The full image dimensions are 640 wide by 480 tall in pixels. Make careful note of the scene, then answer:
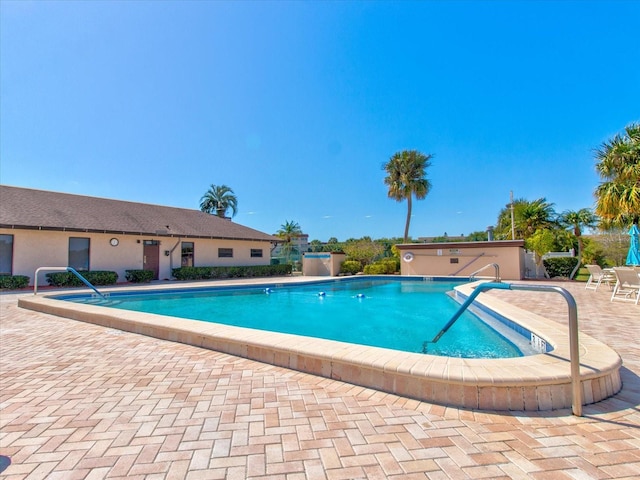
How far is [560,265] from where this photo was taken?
60.1ft

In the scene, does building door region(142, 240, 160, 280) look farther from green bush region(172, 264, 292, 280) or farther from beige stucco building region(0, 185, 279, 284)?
green bush region(172, 264, 292, 280)

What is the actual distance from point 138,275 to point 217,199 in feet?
70.2

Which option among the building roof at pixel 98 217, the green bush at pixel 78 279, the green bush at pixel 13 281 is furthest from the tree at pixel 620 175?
the green bush at pixel 13 281

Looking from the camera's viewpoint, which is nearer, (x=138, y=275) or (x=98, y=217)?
(x=138, y=275)

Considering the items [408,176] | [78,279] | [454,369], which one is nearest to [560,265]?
[408,176]

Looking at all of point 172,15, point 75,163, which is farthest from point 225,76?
point 75,163

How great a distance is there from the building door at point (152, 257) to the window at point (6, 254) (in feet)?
17.1

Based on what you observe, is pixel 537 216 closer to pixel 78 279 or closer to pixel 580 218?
pixel 580 218

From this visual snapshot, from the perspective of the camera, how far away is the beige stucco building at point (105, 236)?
13.7m

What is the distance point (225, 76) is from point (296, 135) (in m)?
5.80

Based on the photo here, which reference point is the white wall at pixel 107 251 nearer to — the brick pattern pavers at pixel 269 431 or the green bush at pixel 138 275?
the green bush at pixel 138 275

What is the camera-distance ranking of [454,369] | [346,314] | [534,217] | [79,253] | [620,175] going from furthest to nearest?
[534,217] < [79,253] < [620,175] < [346,314] < [454,369]

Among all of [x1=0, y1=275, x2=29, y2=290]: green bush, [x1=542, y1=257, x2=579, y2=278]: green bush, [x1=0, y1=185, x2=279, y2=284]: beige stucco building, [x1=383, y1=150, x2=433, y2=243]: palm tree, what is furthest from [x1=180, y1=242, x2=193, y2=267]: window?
[x1=542, y1=257, x2=579, y2=278]: green bush

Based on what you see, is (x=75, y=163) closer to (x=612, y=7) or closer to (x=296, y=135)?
(x=296, y=135)
